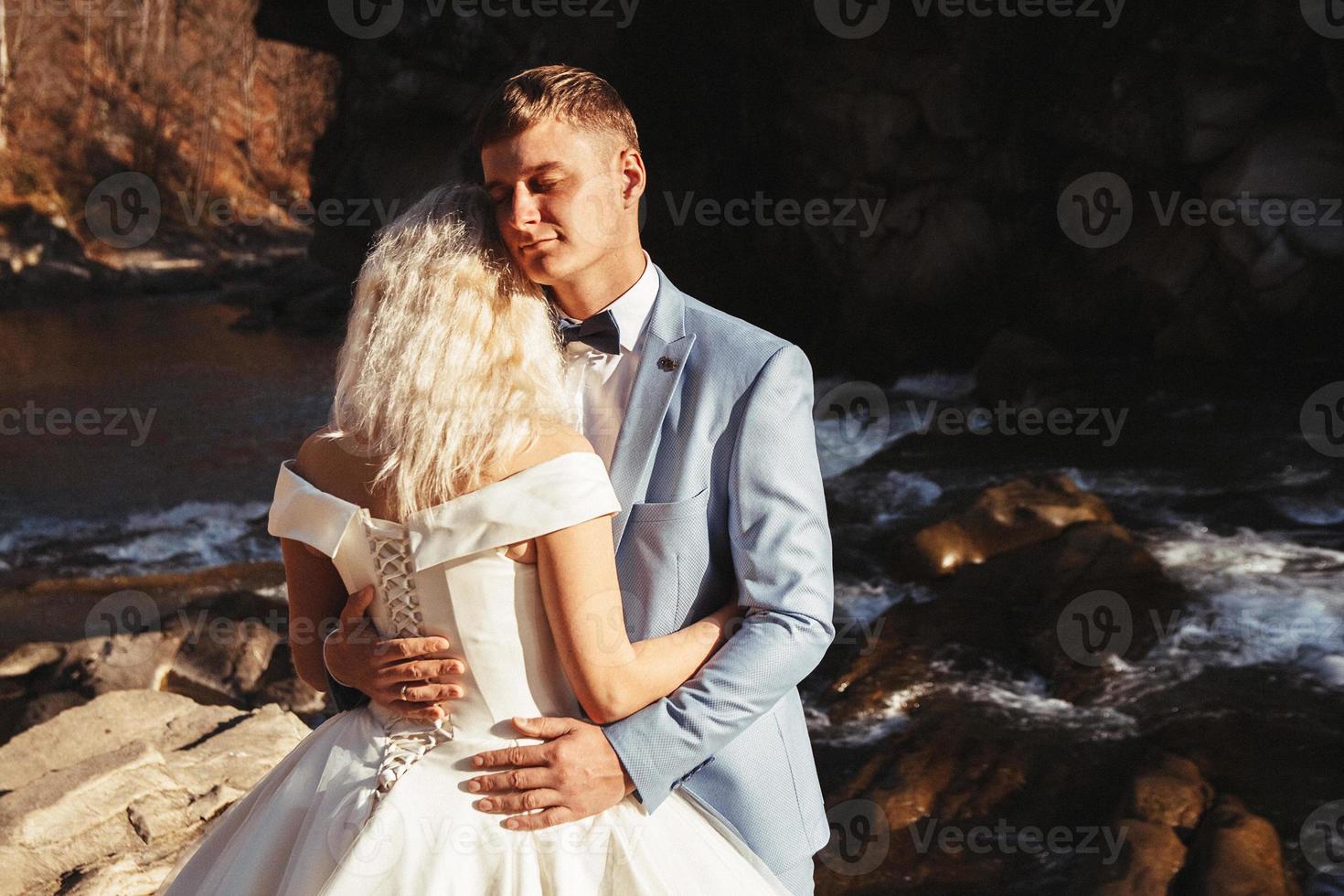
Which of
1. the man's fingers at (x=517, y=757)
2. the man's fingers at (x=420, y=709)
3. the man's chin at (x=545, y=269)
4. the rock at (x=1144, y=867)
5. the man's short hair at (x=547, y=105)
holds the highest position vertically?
the man's short hair at (x=547, y=105)

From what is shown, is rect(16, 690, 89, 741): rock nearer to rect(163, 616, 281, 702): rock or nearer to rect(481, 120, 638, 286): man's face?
rect(163, 616, 281, 702): rock

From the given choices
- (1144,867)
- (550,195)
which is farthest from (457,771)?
(1144,867)

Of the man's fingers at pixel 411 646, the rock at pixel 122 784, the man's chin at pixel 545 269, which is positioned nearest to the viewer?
the man's fingers at pixel 411 646

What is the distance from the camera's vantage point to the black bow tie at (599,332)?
2.05 meters

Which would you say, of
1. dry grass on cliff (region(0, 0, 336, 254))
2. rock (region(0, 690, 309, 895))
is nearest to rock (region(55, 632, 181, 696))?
rock (region(0, 690, 309, 895))

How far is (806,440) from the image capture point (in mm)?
2002

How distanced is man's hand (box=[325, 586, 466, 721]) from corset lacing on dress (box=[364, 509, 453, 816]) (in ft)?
0.08

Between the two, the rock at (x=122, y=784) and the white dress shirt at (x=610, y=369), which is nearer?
the white dress shirt at (x=610, y=369)

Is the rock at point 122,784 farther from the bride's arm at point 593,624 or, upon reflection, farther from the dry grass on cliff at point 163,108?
the dry grass on cliff at point 163,108

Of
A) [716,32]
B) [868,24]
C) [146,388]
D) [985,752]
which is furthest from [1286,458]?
[146,388]

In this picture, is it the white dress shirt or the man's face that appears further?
the white dress shirt

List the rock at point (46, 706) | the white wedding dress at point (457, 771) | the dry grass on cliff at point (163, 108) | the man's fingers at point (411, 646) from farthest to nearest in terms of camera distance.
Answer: the dry grass on cliff at point (163, 108)
the rock at point (46, 706)
the man's fingers at point (411, 646)
the white wedding dress at point (457, 771)

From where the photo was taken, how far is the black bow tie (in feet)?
6.72

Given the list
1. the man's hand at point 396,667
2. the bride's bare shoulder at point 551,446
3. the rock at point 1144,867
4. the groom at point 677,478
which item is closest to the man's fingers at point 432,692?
the man's hand at point 396,667
